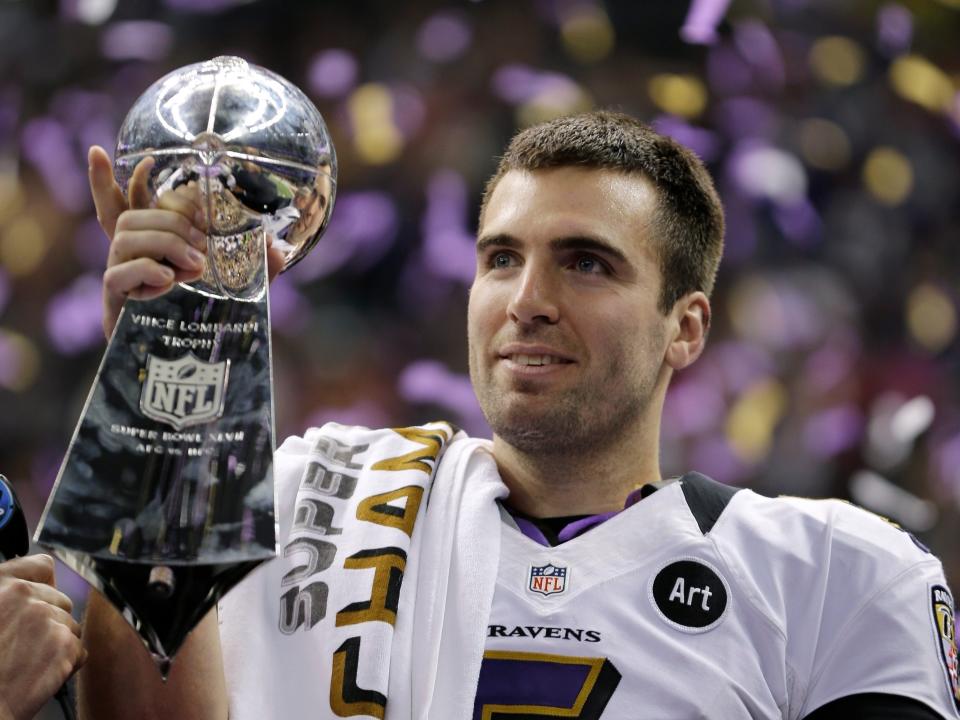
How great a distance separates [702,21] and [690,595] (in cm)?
257

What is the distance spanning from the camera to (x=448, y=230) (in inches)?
145

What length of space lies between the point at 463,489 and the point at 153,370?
76 cm

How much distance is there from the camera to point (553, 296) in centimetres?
192

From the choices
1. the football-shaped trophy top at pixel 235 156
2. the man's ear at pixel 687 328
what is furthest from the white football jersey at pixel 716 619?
the football-shaped trophy top at pixel 235 156

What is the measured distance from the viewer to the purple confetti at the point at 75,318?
3656 millimetres

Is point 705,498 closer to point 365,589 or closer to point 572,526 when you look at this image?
point 572,526

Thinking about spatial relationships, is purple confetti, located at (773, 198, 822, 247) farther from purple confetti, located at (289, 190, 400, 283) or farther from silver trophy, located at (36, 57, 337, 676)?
silver trophy, located at (36, 57, 337, 676)

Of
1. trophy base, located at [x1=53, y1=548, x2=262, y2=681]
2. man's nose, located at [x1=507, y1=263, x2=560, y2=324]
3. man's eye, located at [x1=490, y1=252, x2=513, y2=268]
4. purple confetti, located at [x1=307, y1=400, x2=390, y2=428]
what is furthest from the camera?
purple confetti, located at [x1=307, y1=400, x2=390, y2=428]

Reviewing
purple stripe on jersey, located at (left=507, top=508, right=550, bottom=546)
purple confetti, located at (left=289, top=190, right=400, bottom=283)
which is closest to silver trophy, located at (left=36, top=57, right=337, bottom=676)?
purple stripe on jersey, located at (left=507, top=508, right=550, bottom=546)

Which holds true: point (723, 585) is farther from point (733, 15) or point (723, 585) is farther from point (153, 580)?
point (733, 15)

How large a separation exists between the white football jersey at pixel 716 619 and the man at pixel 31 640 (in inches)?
22.3

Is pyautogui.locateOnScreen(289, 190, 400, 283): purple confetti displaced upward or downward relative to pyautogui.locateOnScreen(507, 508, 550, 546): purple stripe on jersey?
upward

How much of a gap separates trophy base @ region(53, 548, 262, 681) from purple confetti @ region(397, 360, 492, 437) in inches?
92.5

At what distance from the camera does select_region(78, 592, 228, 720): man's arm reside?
5.03 feet
